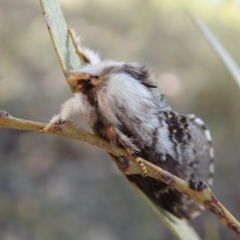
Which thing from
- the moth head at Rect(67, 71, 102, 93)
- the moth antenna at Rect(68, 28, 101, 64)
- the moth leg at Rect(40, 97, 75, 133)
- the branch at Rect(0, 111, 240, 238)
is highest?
the moth antenna at Rect(68, 28, 101, 64)

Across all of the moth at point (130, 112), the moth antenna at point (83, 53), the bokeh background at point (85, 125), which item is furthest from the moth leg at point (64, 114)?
the bokeh background at point (85, 125)

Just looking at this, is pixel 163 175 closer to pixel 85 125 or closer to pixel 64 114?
pixel 64 114

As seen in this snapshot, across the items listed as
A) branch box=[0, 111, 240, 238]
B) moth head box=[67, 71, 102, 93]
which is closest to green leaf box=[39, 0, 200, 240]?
moth head box=[67, 71, 102, 93]

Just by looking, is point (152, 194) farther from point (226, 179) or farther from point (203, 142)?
point (226, 179)

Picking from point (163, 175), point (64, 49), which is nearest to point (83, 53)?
point (64, 49)

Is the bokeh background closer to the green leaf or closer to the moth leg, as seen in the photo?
the green leaf

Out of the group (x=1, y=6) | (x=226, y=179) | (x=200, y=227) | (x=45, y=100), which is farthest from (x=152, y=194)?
(x=1, y=6)

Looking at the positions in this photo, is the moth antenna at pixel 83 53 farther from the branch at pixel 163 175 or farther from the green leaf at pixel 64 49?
the branch at pixel 163 175
